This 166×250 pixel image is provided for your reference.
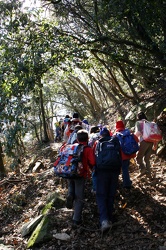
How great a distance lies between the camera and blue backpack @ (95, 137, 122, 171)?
5.43 metres

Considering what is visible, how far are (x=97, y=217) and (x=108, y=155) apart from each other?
5.55ft

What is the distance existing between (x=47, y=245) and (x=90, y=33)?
6183 mm

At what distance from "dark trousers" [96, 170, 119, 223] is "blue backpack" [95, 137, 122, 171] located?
15cm

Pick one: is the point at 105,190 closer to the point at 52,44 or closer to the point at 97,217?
the point at 97,217

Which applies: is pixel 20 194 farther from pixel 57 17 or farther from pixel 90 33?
pixel 57 17

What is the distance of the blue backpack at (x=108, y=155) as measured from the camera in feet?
17.8

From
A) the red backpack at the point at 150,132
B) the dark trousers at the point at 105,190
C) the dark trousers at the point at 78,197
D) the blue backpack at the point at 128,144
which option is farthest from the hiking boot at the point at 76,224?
the red backpack at the point at 150,132

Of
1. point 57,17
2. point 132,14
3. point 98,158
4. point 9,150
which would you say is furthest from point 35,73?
point 57,17

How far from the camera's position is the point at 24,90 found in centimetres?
582

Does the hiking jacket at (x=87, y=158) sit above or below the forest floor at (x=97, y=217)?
above

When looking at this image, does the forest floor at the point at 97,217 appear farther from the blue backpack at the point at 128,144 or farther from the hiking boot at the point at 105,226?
the blue backpack at the point at 128,144

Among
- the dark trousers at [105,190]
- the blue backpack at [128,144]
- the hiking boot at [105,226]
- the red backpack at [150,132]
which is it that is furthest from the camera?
the red backpack at [150,132]

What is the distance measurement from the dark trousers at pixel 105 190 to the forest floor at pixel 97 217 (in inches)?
15.0

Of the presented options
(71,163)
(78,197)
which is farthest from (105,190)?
(71,163)
